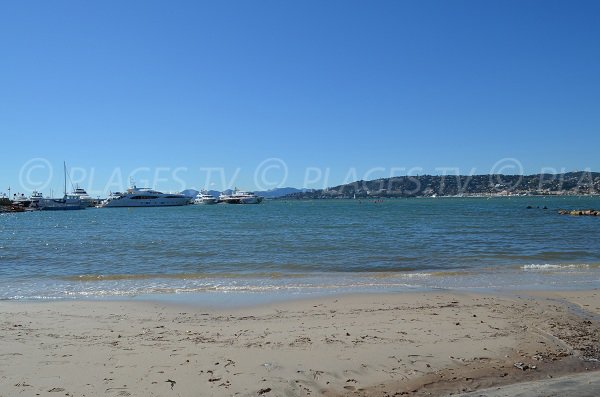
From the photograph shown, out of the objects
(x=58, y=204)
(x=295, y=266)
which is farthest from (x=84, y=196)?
(x=295, y=266)

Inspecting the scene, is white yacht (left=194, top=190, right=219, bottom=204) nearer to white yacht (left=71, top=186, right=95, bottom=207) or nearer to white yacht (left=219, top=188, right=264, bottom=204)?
white yacht (left=219, top=188, right=264, bottom=204)

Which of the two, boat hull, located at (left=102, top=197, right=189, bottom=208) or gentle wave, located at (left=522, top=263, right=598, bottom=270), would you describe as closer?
gentle wave, located at (left=522, top=263, right=598, bottom=270)

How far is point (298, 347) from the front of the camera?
7668mm

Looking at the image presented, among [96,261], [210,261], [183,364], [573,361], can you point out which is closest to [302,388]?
[183,364]

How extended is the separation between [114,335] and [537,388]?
687 centimetres

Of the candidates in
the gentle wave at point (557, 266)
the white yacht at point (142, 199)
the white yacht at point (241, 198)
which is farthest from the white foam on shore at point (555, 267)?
the white yacht at point (241, 198)

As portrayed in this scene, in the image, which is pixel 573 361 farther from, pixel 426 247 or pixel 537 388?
pixel 426 247

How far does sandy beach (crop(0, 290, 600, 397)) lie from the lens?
Answer: 6.16 meters

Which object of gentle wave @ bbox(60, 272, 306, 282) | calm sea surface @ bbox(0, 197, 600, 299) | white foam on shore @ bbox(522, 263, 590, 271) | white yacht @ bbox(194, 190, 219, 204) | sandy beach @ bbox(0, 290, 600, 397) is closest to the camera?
sandy beach @ bbox(0, 290, 600, 397)

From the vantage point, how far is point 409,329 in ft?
28.5

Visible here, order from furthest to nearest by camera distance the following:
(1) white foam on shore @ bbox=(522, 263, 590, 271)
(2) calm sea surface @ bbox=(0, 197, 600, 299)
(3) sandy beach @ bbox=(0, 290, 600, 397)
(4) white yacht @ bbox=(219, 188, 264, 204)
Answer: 1. (4) white yacht @ bbox=(219, 188, 264, 204)
2. (1) white foam on shore @ bbox=(522, 263, 590, 271)
3. (2) calm sea surface @ bbox=(0, 197, 600, 299)
4. (3) sandy beach @ bbox=(0, 290, 600, 397)

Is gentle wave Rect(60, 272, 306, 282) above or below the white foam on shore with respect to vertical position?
below

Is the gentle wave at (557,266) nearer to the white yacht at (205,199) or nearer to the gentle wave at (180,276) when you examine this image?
the gentle wave at (180,276)

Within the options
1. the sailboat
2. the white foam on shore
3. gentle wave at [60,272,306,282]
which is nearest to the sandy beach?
gentle wave at [60,272,306,282]
